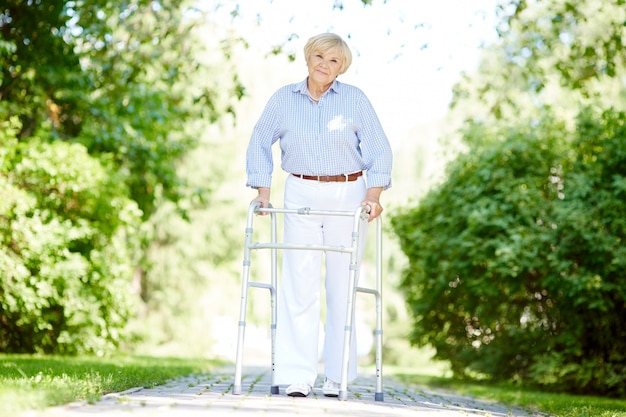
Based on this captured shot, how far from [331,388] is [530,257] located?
→ 5017 mm

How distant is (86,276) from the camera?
1298 centimetres

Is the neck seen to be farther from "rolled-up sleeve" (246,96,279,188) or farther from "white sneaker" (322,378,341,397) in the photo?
"white sneaker" (322,378,341,397)

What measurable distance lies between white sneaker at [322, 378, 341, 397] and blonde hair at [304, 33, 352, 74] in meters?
1.87

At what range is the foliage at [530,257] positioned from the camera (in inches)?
390

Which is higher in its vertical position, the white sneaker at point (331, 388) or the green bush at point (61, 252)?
the green bush at point (61, 252)

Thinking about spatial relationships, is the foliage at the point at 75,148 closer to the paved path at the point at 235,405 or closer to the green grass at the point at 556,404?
the green grass at the point at 556,404

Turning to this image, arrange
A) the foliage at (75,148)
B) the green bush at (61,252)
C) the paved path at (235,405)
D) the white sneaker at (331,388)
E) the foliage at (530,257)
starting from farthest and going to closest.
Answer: the green bush at (61,252), the foliage at (75,148), the foliage at (530,257), the white sneaker at (331,388), the paved path at (235,405)

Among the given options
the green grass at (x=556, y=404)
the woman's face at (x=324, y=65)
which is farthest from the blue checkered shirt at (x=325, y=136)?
the green grass at (x=556, y=404)

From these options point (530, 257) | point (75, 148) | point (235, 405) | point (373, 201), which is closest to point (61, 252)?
point (75, 148)

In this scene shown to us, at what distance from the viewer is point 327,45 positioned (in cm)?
562

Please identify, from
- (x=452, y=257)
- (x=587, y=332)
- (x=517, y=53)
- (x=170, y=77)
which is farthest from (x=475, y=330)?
(x=170, y=77)

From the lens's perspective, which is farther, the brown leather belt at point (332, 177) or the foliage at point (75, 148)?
the foliage at point (75, 148)

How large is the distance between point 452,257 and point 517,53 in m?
2.63

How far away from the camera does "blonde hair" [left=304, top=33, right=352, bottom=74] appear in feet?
18.5
